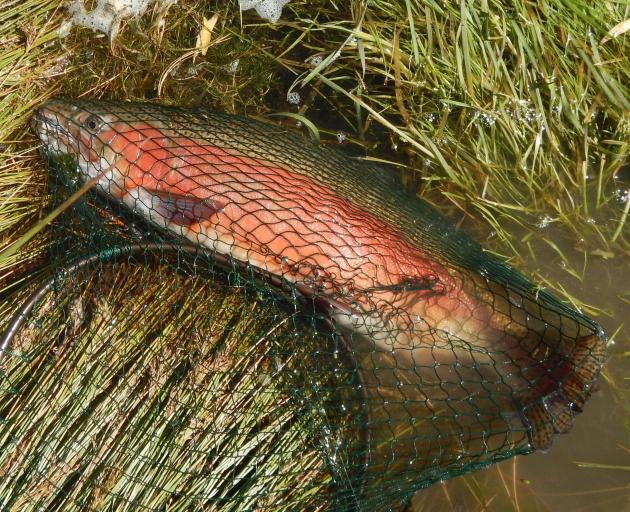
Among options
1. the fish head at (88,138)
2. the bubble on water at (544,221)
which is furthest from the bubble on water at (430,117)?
the fish head at (88,138)

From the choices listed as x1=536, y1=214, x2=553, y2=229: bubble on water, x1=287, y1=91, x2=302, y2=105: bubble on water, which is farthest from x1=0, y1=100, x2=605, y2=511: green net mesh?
x1=287, y1=91, x2=302, y2=105: bubble on water

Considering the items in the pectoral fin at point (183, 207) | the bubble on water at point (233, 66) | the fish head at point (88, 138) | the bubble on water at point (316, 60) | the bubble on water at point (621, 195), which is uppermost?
the bubble on water at point (316, 60)

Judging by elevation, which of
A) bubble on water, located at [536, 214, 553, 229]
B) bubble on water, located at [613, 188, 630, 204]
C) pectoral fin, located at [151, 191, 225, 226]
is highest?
pectoral fin, located at [151, 191, 225, 226]

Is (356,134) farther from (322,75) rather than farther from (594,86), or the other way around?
(594,86)

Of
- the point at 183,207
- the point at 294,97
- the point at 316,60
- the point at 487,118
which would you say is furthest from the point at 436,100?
the point at 183,207

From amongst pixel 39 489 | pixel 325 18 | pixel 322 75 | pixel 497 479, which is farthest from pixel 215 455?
pixel 325 18

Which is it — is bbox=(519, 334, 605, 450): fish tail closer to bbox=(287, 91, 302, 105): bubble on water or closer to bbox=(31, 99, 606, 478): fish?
bbox=(31, 99, 606, 478): fish

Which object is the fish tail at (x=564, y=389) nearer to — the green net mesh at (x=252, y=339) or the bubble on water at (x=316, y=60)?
the green net mesh at (x=252, y=339)
